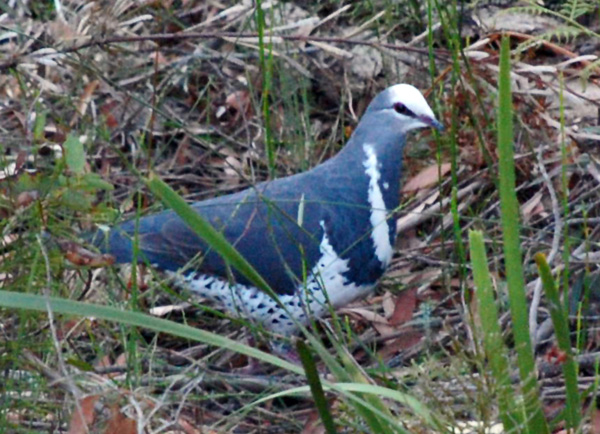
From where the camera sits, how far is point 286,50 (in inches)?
145

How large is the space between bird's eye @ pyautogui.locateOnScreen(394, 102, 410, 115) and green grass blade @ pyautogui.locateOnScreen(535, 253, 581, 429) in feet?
4.71

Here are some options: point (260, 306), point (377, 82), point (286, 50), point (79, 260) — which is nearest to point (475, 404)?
point (79, 260)

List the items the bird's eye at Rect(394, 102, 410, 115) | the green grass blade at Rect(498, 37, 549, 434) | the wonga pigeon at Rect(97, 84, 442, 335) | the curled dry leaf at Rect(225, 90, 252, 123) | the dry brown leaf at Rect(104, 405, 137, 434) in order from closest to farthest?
the green grass blade at Rect(498, 37, 549, 434), the dry brown leaf at Rect(104, 405, 137, 434), the wonga pigeon at Rect(97, 84, 442, 335), the bird's eye at Rect(394, 102, 410, 115), the curled dry leaf at Rect(225, 90, 252, 123)

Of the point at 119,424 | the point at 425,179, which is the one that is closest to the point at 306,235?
the point at 425,179

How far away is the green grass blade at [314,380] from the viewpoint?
163 cm

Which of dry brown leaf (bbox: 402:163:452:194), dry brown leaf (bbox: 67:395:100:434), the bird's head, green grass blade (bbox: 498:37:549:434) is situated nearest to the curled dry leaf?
dry brown leaf (bbox: 402:163:452:194)

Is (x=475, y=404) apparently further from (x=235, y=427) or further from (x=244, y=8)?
(x=244, y=8)

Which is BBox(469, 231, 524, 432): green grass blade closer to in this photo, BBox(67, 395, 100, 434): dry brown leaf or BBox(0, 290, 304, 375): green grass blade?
BBox(0, 290, 304, 375): green grass blade

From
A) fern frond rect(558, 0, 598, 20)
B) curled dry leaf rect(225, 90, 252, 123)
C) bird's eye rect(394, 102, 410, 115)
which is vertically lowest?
curled dry leaf rect(225, 90, 252, 123)

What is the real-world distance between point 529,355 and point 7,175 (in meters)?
1.17

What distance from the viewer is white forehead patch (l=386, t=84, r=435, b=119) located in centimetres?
306

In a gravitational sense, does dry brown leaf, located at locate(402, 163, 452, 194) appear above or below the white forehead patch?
below

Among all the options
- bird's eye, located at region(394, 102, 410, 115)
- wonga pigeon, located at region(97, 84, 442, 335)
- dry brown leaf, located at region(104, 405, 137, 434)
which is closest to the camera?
dry brown leaf, located at region(104, 405, 137, 434)

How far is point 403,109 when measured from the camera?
311 centimetres
